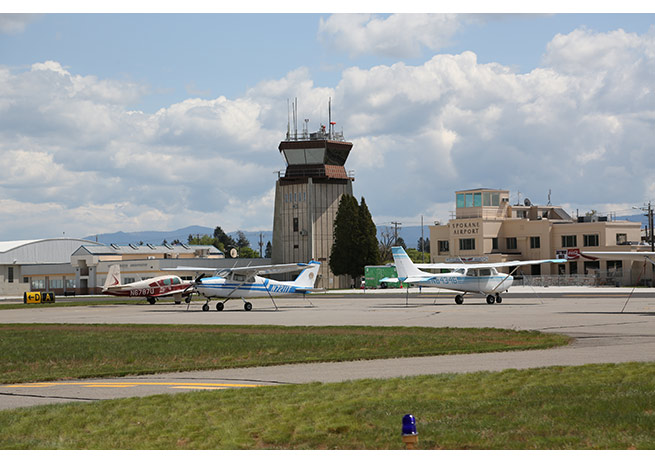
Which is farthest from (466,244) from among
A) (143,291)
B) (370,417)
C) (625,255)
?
(370,417)

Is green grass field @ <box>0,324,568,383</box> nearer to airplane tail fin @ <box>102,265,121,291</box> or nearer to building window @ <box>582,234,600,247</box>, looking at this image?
airplane tail fin @ <box>102,265,121,291</box>

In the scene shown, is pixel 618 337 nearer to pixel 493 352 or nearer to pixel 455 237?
pixel 493 352

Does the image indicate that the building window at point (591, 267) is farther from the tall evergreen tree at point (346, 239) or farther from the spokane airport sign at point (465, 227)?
the tall evergreen tree at point (346, 239)

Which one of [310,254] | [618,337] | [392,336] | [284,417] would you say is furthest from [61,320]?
[310,254]

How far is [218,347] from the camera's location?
69.3 ft

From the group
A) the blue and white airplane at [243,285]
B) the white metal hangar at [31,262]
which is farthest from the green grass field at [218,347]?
the white metal hangar at [31,262]

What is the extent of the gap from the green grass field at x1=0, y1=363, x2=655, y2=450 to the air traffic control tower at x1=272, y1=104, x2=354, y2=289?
267ft

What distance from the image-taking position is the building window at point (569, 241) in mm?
89312

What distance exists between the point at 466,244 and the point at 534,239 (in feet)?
26.8

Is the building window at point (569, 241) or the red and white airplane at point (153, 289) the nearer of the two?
the red and white airplane at point (153, 289)

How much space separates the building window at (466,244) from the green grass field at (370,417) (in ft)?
268

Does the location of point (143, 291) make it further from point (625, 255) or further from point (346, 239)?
point (346, 239)

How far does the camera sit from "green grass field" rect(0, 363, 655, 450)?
8.94m

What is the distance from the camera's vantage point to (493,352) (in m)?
18.5
